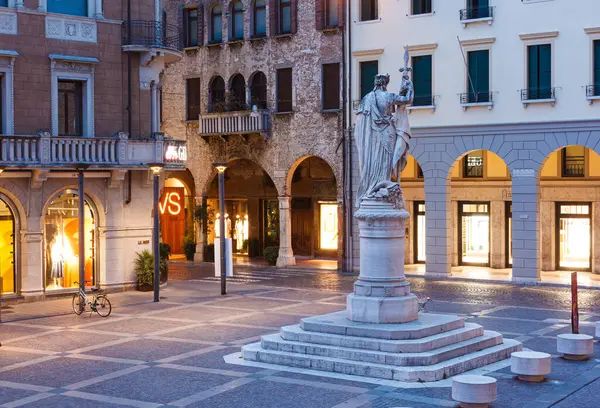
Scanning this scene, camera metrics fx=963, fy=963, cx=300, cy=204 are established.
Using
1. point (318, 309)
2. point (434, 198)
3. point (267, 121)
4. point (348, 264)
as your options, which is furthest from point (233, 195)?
point (318, 309)

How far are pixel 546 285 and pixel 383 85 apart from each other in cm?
1701

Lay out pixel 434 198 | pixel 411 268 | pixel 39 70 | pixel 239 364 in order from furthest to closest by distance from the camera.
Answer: pixel 411 268 < pixel 434 198 < pixel 39 70 < pixel 239 364

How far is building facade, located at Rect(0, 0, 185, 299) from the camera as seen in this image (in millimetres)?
31391

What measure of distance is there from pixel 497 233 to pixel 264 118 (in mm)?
11522

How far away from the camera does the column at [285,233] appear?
43.8 meters

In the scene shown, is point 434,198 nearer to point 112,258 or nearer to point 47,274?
point 112,258

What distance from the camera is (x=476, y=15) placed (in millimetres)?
37312

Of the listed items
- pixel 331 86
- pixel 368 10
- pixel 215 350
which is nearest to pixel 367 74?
pixel 331 86

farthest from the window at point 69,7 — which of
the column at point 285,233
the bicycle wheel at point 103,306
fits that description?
the column at point 285,233

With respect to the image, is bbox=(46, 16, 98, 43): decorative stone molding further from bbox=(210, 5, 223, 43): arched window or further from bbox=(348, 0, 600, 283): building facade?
bbox=(210, 5, 223, 43): arched window

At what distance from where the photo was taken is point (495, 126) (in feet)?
121

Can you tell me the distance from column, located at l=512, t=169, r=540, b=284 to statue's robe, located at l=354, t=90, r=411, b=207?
643 inches

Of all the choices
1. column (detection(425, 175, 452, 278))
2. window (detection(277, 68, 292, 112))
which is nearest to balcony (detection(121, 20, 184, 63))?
window (detection(277, 68, 292, 112))

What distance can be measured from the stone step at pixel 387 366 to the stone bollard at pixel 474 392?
85.2 inches
